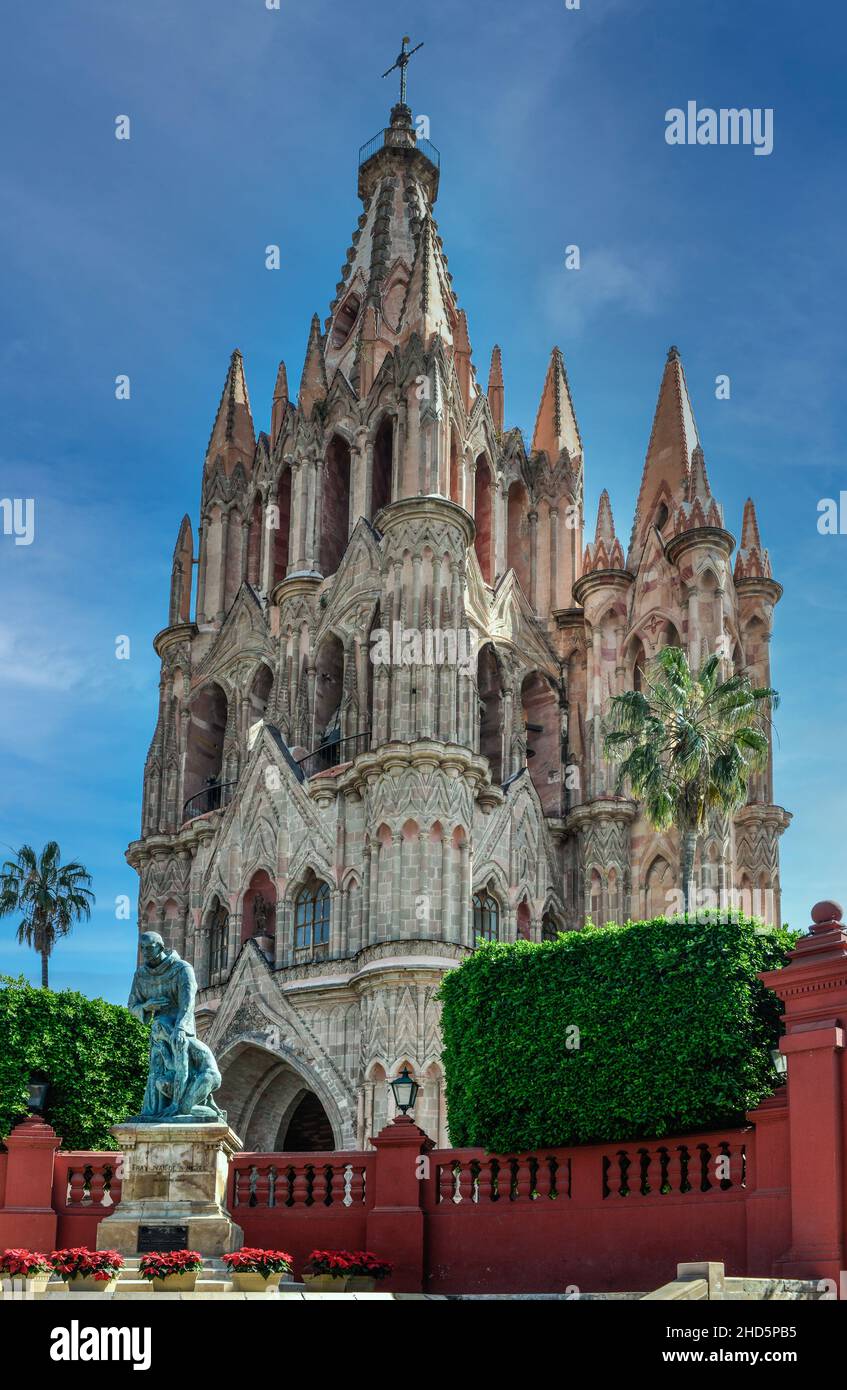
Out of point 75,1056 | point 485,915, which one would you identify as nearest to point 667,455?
point 485,915

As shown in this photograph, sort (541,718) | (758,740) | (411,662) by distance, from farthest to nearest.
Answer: (541,718), (411,662), (758,740)

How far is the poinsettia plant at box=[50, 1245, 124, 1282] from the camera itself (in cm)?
1928

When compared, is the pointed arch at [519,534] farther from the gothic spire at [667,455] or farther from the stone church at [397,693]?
the gothic spire at [667,455]

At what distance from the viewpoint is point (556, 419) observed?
178ft

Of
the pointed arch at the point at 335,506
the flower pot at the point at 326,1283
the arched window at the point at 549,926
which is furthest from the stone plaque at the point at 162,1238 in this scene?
the pointed arch at the point at 335,506

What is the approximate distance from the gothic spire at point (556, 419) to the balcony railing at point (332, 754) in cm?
1357

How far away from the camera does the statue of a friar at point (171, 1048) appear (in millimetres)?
22078

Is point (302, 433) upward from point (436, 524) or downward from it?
upward

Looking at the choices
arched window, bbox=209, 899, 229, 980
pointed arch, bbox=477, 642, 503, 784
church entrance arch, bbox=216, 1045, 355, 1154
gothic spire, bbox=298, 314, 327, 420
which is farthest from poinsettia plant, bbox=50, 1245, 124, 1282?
gothic spire, bbox=298, 314, 327, 420

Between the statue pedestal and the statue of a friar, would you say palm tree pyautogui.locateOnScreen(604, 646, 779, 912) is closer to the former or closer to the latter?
the statue of a friar

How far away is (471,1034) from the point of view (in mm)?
25719
